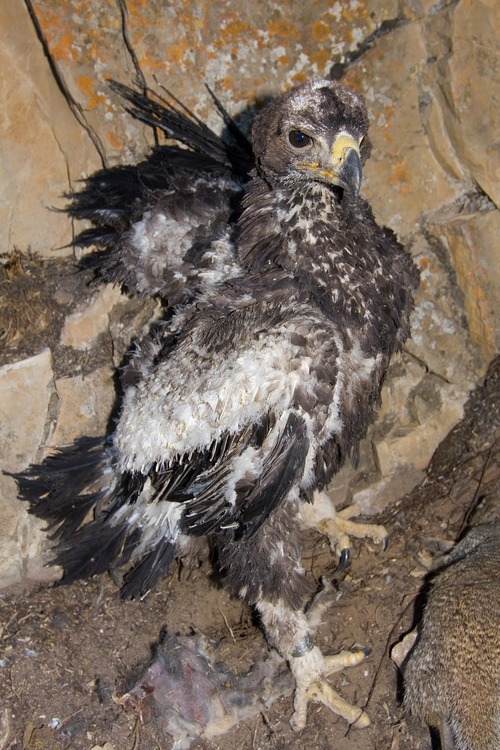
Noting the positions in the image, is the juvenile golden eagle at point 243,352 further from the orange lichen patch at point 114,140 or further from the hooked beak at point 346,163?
the orange lichen patch at point 114,140

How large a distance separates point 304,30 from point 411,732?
383cm

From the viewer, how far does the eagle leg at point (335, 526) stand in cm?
411

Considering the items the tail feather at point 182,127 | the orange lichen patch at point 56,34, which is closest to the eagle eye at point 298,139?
the tail feather at point 182,127

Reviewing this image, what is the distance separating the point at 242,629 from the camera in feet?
12.6

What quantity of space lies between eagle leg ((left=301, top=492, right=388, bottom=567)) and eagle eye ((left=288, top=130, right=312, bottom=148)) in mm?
2103

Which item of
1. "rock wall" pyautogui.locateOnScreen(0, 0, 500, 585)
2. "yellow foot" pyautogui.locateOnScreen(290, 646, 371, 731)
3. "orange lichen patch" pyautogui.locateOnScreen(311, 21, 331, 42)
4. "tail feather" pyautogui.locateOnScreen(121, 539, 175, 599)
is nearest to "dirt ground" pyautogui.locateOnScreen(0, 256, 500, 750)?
"yellow foot" pyautogui.locateOnScreen(290, 646, 371, 731)

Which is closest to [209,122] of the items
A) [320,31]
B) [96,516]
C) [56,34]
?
[320,31]

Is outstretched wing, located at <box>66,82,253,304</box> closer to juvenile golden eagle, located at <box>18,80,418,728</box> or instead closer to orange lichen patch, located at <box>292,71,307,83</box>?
juvenile golden eagle, located at <box>18,80,418,728</box>

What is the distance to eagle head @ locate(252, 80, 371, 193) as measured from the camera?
2844mm

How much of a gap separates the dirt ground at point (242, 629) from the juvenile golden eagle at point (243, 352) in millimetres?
138

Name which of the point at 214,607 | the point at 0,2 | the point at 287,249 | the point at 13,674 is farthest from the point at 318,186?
the point at 13,674

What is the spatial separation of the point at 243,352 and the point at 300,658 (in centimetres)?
170

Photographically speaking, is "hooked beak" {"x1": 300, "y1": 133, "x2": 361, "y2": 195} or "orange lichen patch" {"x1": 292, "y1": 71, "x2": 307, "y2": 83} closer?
"hooked beak" {"x1": 300, "y1": 133, "x2": 361, "y2": 195}

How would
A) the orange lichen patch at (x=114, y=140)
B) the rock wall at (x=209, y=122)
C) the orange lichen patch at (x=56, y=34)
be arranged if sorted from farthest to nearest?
the orange lichen patch at (x=114, y=140) → the rock wall at (x=209, y=122) → the orange lichen patch at (x=56, y=34)
